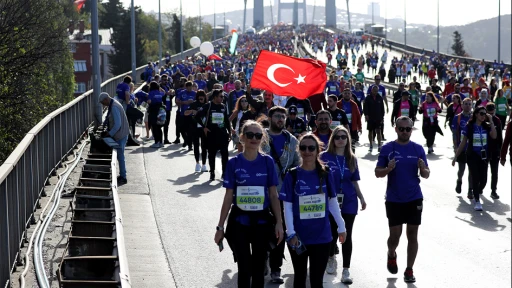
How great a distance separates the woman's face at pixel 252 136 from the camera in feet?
27.1

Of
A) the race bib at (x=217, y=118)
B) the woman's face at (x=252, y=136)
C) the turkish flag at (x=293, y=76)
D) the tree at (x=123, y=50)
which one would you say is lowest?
the race bib at (x=217, y=118)

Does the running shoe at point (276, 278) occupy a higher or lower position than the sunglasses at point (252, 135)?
lower

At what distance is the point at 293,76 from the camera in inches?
621

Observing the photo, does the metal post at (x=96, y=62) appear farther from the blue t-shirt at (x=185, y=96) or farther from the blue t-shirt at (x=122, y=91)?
the blue t-shirt at (x=185, y=96)

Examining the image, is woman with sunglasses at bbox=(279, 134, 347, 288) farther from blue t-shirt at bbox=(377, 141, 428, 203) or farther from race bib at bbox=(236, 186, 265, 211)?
blue t-shirt at bbox=(377, 141, 428, 203)

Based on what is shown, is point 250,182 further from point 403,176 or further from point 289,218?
point 403,176

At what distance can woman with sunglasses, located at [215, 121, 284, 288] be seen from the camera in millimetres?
8312

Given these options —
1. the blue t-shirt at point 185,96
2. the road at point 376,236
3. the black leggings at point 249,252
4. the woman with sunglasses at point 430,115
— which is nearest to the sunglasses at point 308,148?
the black leggings at point 249,252

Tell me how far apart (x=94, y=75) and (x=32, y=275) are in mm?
14730

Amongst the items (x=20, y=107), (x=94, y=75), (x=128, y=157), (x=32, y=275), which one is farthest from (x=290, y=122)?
(x=20, y=107)

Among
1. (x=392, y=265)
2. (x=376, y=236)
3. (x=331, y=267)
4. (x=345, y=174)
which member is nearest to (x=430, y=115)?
(x=376, y=236)

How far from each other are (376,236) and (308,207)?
206 inches

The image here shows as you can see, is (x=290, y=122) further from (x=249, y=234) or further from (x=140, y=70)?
(x=140, y=70)

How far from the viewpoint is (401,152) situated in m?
10.3
